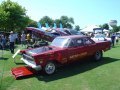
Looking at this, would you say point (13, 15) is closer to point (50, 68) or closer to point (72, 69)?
point (72, 69)

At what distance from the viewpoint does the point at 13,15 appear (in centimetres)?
3684

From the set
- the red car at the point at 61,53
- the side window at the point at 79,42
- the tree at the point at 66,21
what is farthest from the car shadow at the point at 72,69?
the tree at the point at 66,21

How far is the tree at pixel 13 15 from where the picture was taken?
34787mm

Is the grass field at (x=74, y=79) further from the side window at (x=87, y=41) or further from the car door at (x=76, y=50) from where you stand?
the side window at (x=87, y=41)

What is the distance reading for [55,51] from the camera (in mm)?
11469

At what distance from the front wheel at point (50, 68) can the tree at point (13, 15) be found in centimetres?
2379

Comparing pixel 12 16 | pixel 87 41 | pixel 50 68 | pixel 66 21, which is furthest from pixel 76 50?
pixel 66 21

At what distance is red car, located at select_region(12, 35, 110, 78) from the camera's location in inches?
431

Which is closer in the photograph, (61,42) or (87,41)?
(61,42)

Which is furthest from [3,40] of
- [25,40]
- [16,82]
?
[16,82]

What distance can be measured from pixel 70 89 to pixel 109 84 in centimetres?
151

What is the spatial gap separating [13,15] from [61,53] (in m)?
26.7

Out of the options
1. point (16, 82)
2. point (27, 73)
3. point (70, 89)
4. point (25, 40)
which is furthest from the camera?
point (25, 40)

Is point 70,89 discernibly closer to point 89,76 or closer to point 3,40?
point 89,76
